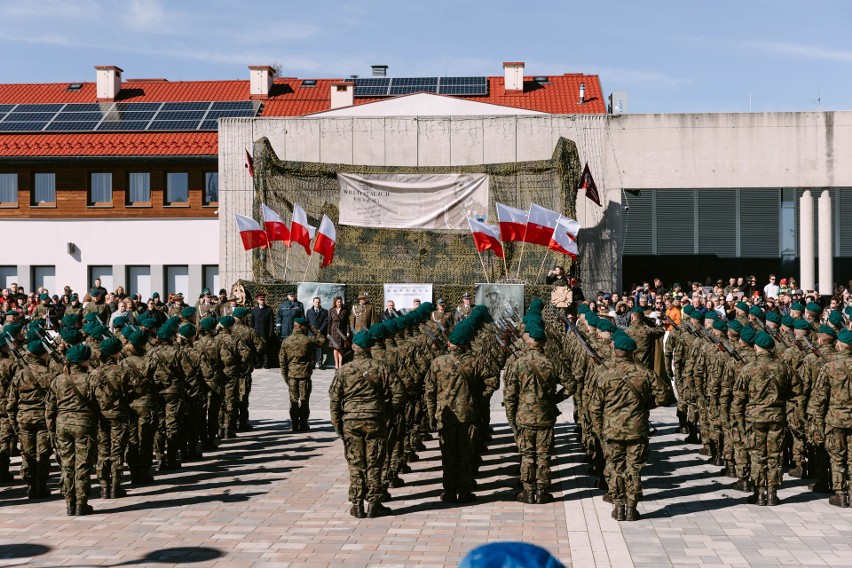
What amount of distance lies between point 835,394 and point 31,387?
8974 millimetres

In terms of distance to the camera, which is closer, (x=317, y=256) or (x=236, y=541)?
(x=236, y=541)

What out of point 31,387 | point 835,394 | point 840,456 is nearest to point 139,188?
point 31,387

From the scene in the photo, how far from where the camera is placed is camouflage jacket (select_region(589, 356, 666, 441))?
10688 mm

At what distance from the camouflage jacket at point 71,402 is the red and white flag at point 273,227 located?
16057mm

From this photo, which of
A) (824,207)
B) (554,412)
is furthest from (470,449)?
(824,207)

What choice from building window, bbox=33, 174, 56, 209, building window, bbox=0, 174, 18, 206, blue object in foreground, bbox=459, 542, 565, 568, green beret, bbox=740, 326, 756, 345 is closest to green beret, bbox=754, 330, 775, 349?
green beret, bbox=740, 326, 756, 345

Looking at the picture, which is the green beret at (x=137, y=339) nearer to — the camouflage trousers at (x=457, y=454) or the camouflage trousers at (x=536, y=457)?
the camouflage trousers at (x=457, y=454)

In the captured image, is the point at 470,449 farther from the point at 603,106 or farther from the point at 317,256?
the point at 603,106

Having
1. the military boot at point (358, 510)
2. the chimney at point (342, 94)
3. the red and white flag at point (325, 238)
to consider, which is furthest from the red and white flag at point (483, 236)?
the military boot at point (358, 510)

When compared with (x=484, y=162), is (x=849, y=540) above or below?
below

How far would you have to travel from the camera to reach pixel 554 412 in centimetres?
1159

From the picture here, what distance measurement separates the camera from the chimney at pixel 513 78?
4203 centimetres

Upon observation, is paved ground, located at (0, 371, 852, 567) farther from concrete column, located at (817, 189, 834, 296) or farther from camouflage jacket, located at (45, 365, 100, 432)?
concrete column, located at (817, 189, 834, 296)

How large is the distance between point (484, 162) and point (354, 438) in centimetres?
2074
